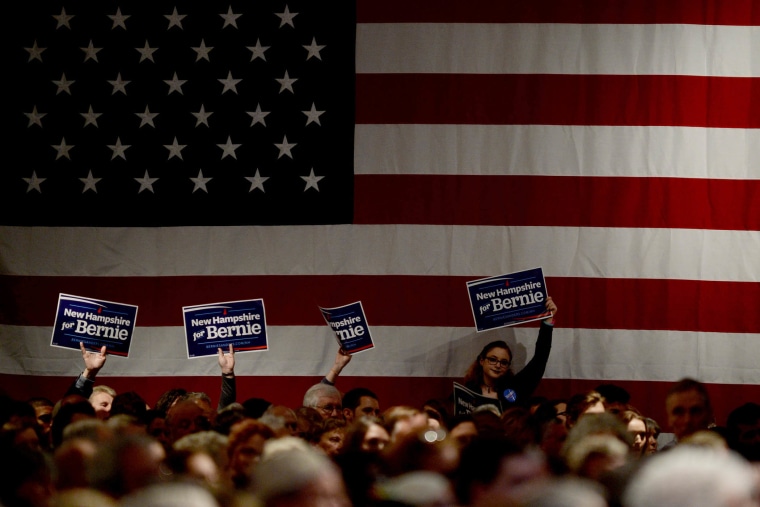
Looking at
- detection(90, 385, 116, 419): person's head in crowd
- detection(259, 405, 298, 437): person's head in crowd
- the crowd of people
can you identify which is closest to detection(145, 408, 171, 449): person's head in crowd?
the crowd of people

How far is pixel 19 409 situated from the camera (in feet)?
14.5

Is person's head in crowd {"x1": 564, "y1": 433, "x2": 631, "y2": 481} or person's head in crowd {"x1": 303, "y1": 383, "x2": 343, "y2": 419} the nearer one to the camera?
person's head in crowd {"x1": 564, "y1": 433, "x2": 631, "y2": 481}

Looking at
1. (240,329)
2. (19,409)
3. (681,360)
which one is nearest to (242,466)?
(19,409)

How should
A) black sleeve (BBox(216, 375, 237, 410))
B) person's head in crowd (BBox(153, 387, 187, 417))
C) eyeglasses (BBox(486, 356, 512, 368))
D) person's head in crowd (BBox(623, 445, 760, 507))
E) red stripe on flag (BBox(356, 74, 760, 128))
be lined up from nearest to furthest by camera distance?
person's head in crowd (BBox(623, 445, 760, 507)), person's head in crowd (BBox(153, 387, 187, 417)), black sleeve (BBox(216, 375, 237, 410)), eyeglasses (BBox(486, 356, 512, 368)), red stripe on flag (BBox(356, 74, 760, 128))

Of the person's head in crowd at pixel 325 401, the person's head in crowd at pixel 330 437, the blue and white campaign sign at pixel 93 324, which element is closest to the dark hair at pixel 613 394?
the person's head in crowd at pixel 325 401

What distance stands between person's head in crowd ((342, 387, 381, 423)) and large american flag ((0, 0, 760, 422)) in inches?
41.0

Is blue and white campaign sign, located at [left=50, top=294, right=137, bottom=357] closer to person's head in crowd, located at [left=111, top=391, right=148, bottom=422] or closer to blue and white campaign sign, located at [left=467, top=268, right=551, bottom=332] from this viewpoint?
person's head in crowd, located at [left=111, top=391, right=148, bottom=422]

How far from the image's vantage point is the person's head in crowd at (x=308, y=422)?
506 cm

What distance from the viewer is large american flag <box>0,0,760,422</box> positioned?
23.8ft

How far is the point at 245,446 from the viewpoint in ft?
12.2

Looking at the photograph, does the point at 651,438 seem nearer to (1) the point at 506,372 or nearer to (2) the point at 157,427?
(1) the point at 506,372

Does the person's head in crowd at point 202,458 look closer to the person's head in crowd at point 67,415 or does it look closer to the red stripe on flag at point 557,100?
the person's head in crowd at point 67,415

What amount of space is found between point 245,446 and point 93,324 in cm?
326

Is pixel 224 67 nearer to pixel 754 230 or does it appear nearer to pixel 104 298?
pixel 104 298
